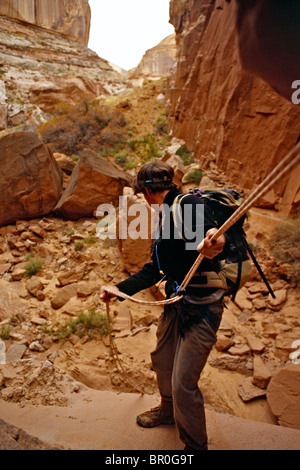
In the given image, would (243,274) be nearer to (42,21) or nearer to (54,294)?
(54,294)

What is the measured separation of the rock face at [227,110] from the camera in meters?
6.32

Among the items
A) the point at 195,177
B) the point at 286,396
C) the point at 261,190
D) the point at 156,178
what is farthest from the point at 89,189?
the point at 261,190

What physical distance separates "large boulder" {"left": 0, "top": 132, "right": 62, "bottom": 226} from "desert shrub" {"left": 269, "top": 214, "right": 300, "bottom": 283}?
18.2 feet

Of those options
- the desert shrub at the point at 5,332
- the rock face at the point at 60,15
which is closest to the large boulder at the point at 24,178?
the desert shrub at the point at 5,332

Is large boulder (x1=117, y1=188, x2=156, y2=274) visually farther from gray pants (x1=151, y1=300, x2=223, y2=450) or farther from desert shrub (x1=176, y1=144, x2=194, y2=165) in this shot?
desert shrub (x1=176, y1=144, x2=194, y2=165)

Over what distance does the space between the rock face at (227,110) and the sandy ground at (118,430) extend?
504 cm

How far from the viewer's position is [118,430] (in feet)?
6.16

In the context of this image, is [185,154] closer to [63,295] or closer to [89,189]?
[89,189]

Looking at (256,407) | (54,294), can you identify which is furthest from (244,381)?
(54,294)

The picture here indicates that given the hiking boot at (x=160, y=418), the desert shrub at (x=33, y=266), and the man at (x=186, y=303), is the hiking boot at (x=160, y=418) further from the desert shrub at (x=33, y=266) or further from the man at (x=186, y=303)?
the desert shrub at (x=33, y=266)

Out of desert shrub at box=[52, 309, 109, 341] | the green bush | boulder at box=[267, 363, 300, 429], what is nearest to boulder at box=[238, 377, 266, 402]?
boulder at box=[267, 363, 300, 429]

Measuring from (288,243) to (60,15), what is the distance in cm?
2805

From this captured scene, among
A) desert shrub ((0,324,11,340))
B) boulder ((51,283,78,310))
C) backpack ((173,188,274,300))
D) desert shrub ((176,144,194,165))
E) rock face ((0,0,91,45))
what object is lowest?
desert shrub ((0,324,11,340))

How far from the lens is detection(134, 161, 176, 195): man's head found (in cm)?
172
